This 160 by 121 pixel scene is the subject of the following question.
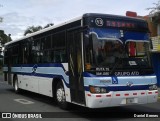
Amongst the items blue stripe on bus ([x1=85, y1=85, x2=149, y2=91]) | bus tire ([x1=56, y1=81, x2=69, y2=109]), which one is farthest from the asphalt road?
blue stripe on bus ([x1=85, y1=85, x2=149, y2=91])

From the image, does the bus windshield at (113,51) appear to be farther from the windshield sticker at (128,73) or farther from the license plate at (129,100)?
the license plate at (129,100)

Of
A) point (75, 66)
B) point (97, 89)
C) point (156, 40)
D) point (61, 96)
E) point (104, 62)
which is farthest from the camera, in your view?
point (156, 40)

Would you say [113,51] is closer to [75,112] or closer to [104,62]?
[104,62]

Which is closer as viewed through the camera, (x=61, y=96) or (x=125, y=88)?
(x=125, y=88)

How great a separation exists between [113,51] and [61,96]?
3063 mm

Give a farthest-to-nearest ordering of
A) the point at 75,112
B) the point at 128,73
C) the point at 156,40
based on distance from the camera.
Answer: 1. the point at 156,40
2. the point at 75,112
3. the point at 128,73

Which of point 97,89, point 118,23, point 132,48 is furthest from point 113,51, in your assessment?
point 97,89

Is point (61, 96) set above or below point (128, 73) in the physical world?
below

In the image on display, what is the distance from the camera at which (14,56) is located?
19.3 m

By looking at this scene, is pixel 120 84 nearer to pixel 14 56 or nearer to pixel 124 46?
pixel 124 46

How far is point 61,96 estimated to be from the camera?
12148mm

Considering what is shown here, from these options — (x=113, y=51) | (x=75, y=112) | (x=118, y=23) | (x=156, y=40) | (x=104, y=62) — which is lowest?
(x=75, y=112)

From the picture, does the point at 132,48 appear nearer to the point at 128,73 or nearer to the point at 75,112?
the point at 128,73

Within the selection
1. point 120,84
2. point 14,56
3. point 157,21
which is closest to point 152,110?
point 120,84
